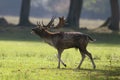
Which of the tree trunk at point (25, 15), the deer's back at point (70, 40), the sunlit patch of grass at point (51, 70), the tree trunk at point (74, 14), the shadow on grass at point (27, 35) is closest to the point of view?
the sunlit patch of grass at point (51, 70)

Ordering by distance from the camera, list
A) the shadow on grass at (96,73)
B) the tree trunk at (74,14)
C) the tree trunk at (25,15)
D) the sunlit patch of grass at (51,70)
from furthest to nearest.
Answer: the tree trunk at (25,15), the tree trunk at (74,14), the shadow on grass at (96,73), the sunlit patch of grass at (51,70)

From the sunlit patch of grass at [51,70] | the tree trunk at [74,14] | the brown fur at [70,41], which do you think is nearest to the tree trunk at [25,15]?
the tree trunk at [74,14]

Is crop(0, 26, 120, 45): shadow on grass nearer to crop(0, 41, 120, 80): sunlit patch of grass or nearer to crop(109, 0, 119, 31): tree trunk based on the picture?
crop(109, 0, 119, 31): tree trunk

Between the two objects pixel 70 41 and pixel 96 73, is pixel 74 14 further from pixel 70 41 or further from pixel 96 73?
pixel 96 73

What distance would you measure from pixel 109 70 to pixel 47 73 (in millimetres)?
2809

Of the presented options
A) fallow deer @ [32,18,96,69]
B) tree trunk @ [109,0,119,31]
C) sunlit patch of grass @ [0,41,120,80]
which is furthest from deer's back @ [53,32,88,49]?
tree trunk @ [109,0,119,31]

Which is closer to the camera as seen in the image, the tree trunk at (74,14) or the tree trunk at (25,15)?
the tree trunk at (74,14)

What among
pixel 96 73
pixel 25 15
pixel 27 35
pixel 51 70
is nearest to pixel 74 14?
pixel 25 15

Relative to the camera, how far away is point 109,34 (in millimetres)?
45875

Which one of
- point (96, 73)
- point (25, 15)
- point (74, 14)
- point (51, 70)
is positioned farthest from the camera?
point (25, 15)

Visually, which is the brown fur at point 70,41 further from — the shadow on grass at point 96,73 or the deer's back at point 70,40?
the shadow on grass at point 96,73

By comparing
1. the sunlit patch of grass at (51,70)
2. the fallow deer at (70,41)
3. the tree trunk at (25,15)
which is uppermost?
the fallow deer at (70,41)

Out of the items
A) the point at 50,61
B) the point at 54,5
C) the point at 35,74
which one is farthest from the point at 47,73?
the point at 54,5

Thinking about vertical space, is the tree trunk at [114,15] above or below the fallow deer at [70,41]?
below
